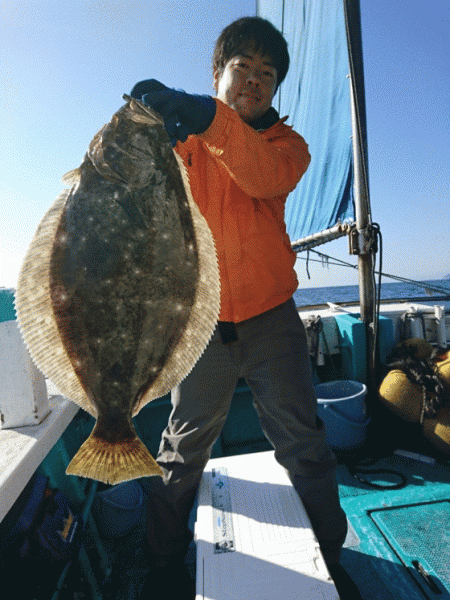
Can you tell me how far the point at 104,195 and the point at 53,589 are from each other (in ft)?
6.57

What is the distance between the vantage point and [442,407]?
11.4 ft

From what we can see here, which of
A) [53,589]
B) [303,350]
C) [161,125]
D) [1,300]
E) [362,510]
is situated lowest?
[362,510]

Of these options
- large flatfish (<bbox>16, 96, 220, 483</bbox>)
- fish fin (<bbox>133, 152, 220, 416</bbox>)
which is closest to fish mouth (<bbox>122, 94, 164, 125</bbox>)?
large flatfish (<bbox>16, 96, 220, 483</bbox>)

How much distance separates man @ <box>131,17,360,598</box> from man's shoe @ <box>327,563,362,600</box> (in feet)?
0.07

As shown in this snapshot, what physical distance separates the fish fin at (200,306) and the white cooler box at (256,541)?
870mm

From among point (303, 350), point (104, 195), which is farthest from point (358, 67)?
point (104, 195)

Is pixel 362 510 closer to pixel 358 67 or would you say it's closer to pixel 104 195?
pixel 104 195

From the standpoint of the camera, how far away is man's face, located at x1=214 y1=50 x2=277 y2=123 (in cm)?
194

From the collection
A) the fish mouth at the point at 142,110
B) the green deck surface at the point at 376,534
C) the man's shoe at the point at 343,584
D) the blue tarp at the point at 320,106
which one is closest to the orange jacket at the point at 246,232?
the fish mouth at the point at 142,110

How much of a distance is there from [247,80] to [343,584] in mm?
2852

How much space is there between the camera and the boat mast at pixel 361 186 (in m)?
Result: 4.13

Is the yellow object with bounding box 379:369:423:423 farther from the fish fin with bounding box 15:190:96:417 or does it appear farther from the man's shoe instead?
the fish fin with bounding box 15:190:96:417

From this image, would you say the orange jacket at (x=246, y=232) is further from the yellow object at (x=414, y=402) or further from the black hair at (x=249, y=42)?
the yellow object at (x=414, y=402)

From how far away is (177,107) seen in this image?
3.99ft
